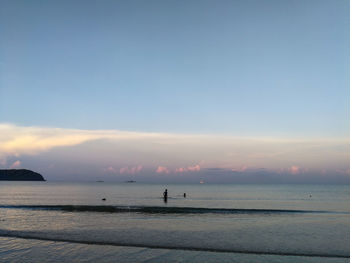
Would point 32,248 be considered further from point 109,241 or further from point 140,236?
point 140,236

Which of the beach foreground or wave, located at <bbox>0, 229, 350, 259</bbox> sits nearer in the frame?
the beach foreground

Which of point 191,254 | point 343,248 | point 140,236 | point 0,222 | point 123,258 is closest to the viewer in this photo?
point 123,258

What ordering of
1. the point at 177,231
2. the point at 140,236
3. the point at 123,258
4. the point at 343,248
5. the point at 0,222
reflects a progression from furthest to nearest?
the point at 0,222 → the point at 177,231 → the point at 140,236 → the point at 343,248 → the point at 123,258

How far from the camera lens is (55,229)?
26.1m

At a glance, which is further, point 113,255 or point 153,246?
point 153,246

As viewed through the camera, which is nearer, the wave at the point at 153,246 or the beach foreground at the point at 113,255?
the beach foreground at the point at 113,255

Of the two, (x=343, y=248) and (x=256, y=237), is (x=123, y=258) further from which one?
(x=343, y=248)

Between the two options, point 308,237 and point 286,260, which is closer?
point 286,260

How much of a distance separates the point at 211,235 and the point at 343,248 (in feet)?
30.8

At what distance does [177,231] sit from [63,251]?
10398 mm

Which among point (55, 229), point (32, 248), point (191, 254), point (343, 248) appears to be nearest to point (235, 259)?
point (191, 254)

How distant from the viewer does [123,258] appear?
1675 cm

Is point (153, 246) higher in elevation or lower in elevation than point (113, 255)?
lower

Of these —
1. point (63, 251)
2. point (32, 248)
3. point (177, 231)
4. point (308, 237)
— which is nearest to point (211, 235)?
point (177, 231)
